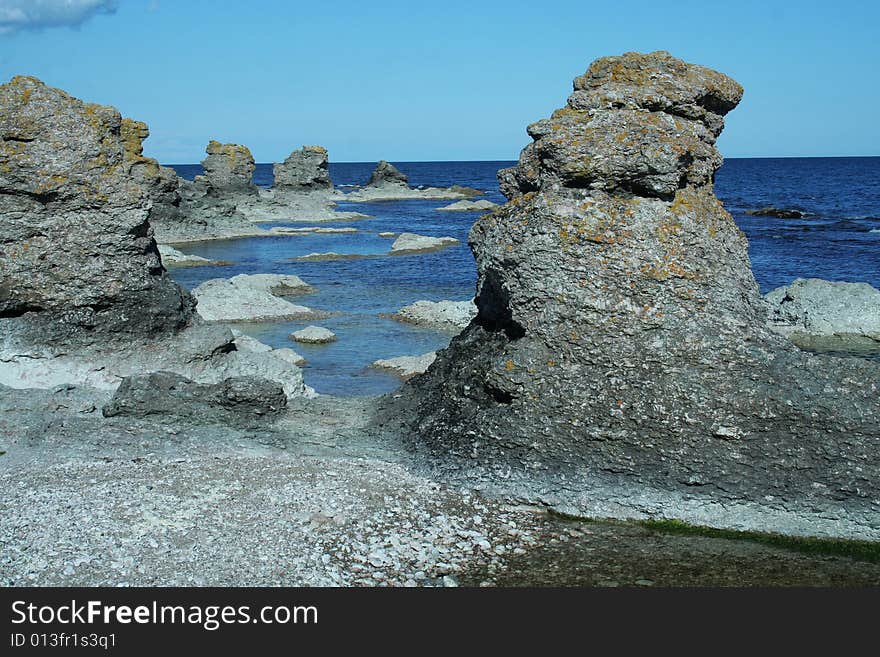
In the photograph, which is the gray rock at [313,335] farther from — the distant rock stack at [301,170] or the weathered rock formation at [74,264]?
the distant rock stack at [301,170]

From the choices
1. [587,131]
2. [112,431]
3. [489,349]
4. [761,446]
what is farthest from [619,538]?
[112,431]

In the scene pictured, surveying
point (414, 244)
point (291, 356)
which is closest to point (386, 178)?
point (414, 244)

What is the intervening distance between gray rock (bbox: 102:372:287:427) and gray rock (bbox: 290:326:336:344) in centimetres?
1412

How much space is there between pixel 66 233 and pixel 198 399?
421 centimetres

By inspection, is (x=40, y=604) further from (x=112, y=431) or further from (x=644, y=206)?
(x=644, y=206)

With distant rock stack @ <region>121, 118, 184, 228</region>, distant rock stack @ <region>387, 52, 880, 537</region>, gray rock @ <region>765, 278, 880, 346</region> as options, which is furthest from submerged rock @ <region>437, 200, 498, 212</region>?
distant rock stack @ <region>387, 52, 880, 537</region>

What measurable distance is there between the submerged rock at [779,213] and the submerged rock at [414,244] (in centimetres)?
3497

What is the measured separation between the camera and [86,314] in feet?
53.2

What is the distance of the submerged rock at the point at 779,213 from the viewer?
265ft

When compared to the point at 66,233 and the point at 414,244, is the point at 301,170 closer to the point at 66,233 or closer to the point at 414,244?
the point at 414,244

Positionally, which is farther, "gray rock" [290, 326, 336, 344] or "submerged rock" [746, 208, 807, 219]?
"submerged rock" [746, 208, 807, 219]

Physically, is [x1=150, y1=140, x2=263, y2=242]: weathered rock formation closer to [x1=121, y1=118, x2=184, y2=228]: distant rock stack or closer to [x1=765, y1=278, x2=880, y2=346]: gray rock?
[x1=121, y1=118, x2=184, y2=228]: distant rock stack

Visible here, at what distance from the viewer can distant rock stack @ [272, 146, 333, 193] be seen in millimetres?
100188

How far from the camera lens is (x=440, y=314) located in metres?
32.9
